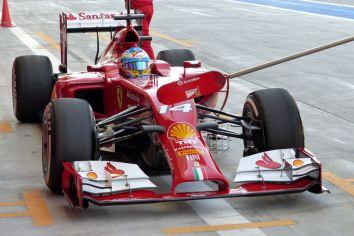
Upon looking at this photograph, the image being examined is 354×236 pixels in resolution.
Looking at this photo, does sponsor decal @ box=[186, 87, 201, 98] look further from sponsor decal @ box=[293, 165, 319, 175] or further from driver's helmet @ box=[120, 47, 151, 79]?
driver's helmet @ box=[120, 47, 151, 79]

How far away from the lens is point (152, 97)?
7.97 metres

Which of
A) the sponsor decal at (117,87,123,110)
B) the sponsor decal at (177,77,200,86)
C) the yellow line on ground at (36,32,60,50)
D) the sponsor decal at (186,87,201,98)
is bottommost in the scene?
the yellow line on ground at (36,32,60,50)

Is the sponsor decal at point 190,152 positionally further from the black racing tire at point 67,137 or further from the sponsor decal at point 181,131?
the black racing tire at point 67,137

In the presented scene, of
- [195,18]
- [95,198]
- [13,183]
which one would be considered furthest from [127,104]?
[195,18]

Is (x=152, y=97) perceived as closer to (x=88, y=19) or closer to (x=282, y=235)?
(x=282, y=235)

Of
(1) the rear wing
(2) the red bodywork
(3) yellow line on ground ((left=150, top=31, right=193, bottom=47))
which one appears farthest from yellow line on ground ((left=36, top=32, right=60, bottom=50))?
(2) the red bodywork

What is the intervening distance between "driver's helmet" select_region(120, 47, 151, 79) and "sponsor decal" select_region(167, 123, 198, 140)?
1.37 m

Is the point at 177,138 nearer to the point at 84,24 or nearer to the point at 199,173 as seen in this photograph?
the point at 199,173

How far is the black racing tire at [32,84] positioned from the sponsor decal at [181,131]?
125 inches

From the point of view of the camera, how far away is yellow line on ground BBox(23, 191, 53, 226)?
6969 mm

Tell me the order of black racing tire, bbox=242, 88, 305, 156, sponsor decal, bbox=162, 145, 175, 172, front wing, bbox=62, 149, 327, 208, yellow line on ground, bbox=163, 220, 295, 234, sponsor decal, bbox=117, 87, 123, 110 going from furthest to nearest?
sponsor decal, bbox=117, 87, 123, 110, black racing tire, bbox=242, 88, 305, 156, sponsor decal, bbox=162, 145, 175, 172, front wing, bbox=62, 149, 327, 208, yellow line on ground, bbox=163, 220, 295, 234

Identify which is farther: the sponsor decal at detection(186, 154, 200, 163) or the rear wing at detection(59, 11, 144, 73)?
the rear wing at detection(59, 11, 144, 73)

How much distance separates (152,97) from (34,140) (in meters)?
2.32

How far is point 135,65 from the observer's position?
28.8ft
